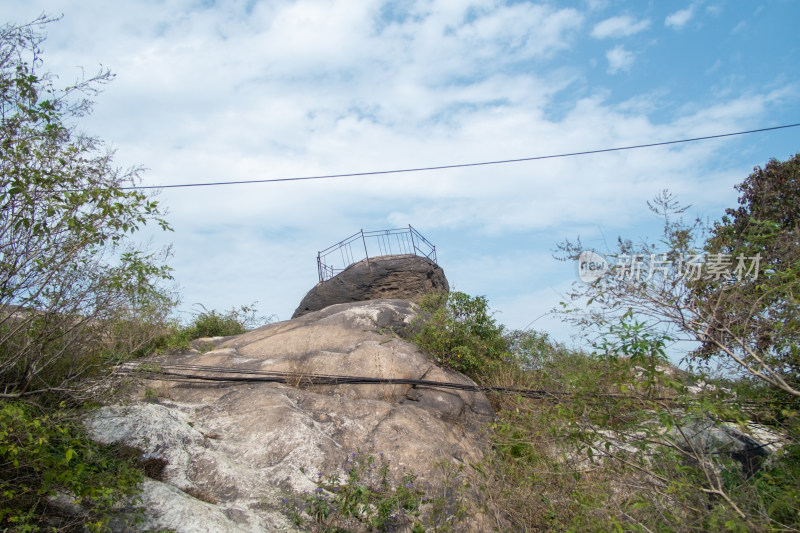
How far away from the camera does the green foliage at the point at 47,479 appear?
12.7 ft

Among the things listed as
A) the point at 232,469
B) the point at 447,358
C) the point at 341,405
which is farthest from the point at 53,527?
the point at 447,358

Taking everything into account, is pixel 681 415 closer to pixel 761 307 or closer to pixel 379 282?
pixel 761 307

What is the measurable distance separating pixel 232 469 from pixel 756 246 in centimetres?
528

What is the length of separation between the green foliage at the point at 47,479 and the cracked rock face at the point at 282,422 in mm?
397

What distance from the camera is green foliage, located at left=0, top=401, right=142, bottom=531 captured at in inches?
152

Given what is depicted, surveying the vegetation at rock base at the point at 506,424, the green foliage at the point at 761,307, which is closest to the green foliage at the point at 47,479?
the vegetation at rock base at the point at 506,424

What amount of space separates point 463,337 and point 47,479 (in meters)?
6.24

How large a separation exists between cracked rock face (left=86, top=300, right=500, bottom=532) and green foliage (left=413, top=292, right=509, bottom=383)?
1.18 feet

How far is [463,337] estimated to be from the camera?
907 cm

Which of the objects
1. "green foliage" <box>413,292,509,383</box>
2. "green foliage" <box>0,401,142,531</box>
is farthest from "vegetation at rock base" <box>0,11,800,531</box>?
"green foliage" <box>413,292,509,383</box>

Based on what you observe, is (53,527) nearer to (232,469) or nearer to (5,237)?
(232,469)

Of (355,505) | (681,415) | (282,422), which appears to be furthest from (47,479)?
(681,415)

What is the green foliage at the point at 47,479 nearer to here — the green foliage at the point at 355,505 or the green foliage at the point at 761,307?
the green foliage at the point at 355,505

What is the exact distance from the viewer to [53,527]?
3.99 m
